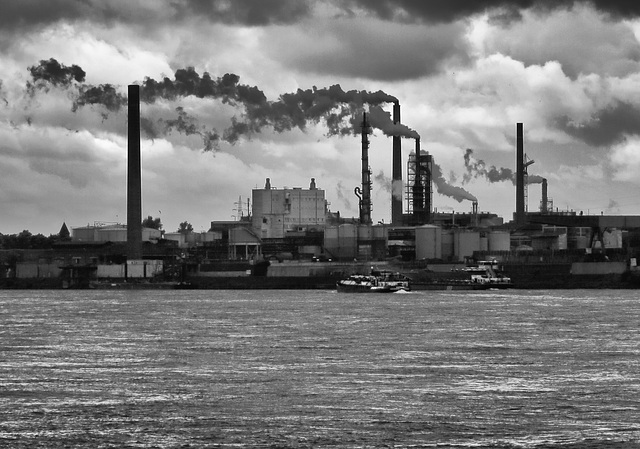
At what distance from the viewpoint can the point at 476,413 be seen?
38.1m

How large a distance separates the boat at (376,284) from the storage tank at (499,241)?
33.9 meters

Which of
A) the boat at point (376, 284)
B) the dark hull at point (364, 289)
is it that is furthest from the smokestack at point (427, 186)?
the dark hull at point (364, 289)

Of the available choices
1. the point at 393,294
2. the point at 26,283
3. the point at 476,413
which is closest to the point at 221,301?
the point at 393,294

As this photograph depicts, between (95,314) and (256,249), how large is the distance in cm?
9532

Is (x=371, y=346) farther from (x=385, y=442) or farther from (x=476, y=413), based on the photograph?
(x=385, y=442)

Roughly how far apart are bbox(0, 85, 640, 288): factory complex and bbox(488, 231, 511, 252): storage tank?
13 centimetres

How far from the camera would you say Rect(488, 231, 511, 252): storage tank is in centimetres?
17400

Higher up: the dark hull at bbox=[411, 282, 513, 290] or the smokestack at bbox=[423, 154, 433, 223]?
the smokestack at bbox=[423, 154, 433, 223]

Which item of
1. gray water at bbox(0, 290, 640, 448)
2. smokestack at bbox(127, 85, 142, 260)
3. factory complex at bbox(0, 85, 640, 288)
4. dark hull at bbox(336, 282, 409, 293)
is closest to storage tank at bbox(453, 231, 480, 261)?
factory complex at bbox(0, 85, 640, 288)

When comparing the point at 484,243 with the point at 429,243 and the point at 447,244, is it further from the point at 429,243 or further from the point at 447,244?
the point at 429,243

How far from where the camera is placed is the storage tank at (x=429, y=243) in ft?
557

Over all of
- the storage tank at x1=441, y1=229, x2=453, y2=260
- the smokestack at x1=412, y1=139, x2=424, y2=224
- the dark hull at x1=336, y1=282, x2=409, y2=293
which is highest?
the smokestack at x1=412, y1=139, x2=424, y2=224

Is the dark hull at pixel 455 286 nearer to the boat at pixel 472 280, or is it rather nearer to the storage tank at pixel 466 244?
the boat at pixel 472 280

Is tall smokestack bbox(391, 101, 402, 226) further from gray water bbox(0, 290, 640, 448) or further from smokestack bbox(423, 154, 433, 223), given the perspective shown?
gray water bbox(0, 290, 640, 448)
